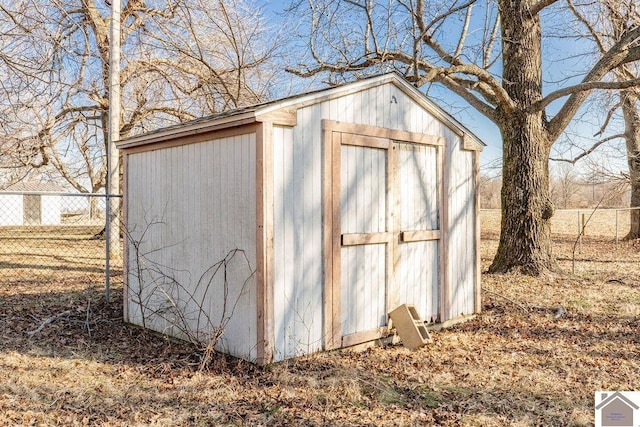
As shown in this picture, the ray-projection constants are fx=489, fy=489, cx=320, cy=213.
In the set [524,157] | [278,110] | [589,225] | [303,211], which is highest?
[524,157]

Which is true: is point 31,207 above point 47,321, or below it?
above

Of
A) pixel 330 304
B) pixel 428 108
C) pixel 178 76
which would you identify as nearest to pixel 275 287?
pixel 330 304

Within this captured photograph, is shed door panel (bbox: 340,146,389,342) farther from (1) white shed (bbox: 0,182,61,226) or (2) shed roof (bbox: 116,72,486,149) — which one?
(1) white shed (bbox: 0,182,61,226)

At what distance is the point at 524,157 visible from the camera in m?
8.91

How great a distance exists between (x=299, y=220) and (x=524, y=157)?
19.7ft

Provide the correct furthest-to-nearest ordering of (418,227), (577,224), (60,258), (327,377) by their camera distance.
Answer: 1. (577,224)
2. (60,258)
3. (418,227)
4. (327,377)

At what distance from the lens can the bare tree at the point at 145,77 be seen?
33.2 ft

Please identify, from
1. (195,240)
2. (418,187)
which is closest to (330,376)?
(195,240)

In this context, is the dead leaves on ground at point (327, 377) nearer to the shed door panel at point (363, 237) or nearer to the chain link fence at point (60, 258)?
the shed door panel at point (363, 237)

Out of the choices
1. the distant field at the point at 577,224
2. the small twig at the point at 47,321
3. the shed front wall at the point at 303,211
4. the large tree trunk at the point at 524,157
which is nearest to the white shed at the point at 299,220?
the shed front wall at the point at 303,211
